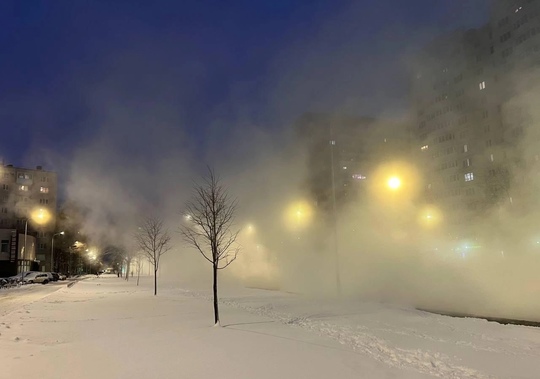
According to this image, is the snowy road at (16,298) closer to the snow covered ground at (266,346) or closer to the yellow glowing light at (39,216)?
the snow covered ground at (266,346)

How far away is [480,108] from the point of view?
3350cm

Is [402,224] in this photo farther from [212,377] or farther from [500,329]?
[212,377]

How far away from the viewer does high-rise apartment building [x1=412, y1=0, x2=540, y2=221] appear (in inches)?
579

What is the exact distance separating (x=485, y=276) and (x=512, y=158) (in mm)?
5470

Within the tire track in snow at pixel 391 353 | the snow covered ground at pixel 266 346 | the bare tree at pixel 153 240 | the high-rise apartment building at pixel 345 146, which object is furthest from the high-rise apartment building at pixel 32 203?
the tire track in snow at pixel 391 353

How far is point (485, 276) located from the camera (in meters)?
13.4

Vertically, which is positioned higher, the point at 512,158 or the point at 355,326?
the point at 512,158

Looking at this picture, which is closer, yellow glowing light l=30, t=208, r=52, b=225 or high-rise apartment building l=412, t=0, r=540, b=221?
high-rise apartment building l=412, t=0, r=540, b=221

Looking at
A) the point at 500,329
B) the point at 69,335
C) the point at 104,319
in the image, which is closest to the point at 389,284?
the point at 500,329

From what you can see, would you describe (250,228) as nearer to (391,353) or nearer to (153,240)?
(153,240)

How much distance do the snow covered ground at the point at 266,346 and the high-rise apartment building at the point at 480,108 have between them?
8110 mm

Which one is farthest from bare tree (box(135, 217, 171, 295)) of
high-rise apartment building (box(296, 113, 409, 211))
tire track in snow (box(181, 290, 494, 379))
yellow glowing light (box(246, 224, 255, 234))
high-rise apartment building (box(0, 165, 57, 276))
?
high-rise apartment building (box(0, 165, 57, 276))

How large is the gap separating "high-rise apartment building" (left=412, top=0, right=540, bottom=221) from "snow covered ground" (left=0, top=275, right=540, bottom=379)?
811 centimetres

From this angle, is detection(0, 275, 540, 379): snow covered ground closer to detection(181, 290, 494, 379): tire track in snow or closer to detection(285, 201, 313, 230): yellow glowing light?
detection(181, 290, 494, 379): tire track in snow
